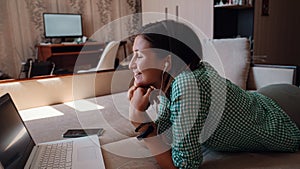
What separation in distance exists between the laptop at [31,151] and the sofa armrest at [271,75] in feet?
5.53

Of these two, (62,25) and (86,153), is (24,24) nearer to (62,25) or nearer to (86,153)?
(62,25)

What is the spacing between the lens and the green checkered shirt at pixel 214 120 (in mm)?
741

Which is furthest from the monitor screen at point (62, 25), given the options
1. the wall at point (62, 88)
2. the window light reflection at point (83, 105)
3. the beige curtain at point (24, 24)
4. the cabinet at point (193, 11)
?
the window light reflection at point (83, 105)

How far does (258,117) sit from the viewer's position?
94cm

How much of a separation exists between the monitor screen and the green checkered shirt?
3.51m

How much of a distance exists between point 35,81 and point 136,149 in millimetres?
1086

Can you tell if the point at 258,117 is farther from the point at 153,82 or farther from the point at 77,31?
the point at 77,31

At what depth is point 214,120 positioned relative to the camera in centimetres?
82

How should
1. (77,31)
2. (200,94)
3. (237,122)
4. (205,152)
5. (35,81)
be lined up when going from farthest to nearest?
(77,31) → (35,81) → (205,152) → (237,122) → (200,94)

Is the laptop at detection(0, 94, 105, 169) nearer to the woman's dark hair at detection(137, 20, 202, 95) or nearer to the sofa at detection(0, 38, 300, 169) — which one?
the sofa at detection(0, 38, 300, 169)

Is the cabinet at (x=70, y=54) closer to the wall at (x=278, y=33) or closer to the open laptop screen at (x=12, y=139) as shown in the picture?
the wall at (x=278, y=33)

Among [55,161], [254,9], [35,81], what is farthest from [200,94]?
[254,9]

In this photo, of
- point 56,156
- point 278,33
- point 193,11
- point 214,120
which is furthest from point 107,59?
point 278,33

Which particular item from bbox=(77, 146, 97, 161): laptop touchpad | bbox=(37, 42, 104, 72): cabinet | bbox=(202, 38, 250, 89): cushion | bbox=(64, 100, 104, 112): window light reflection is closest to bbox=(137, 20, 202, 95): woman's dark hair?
bbox=(77, 146, 97, 161): laptop touchpad
